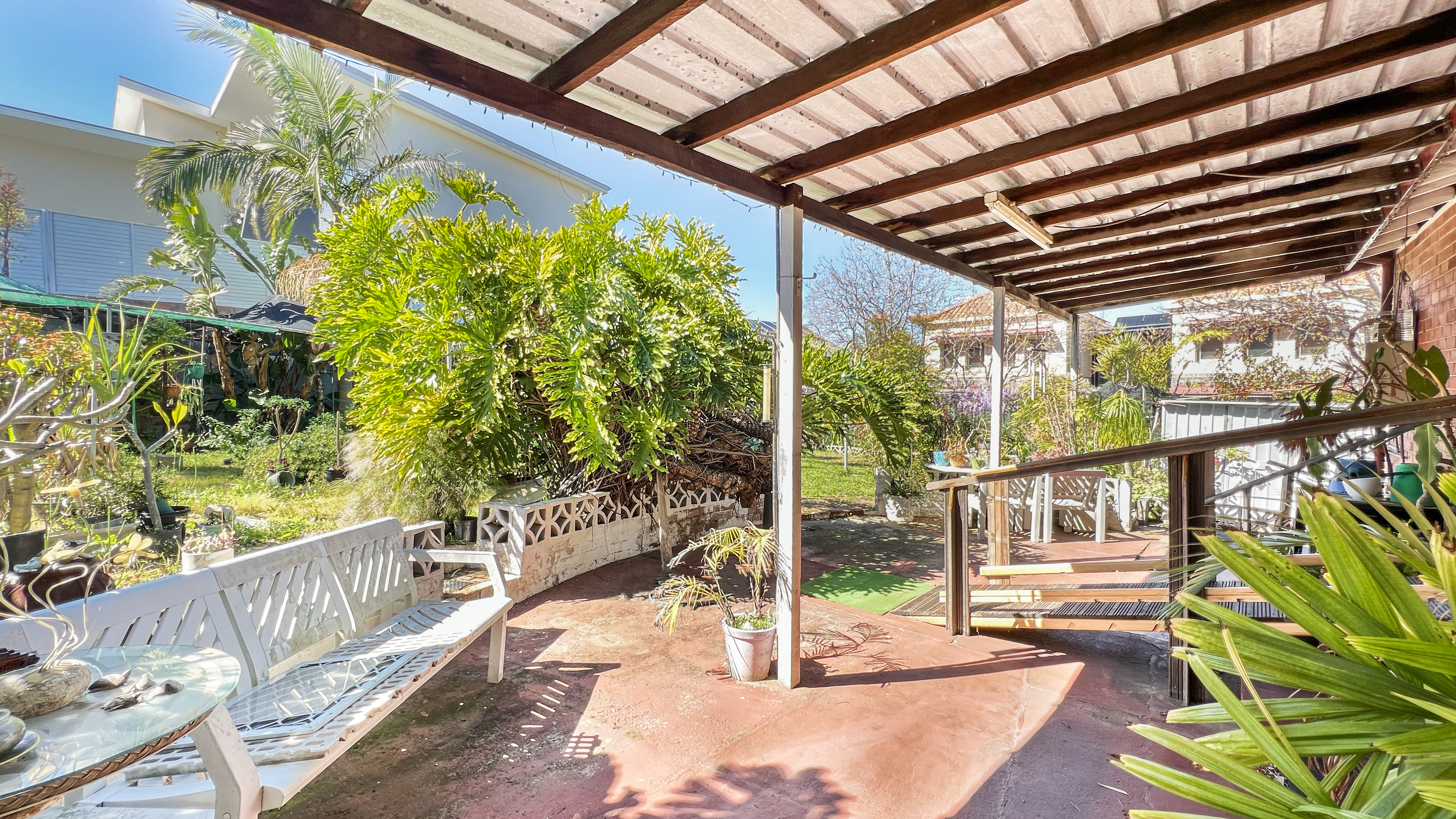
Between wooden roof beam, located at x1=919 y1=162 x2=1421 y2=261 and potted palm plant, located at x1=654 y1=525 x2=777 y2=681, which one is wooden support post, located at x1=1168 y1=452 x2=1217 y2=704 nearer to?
wooden roof beam, located at x1=919 y1=162 x2=1421 y2=261

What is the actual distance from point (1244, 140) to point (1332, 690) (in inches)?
110

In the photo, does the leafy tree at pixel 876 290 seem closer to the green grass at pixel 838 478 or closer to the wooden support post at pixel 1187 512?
the green grass at pixel 838 478

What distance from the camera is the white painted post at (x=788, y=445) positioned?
326 centimetres

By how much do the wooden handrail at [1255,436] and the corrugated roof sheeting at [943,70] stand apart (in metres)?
1.07

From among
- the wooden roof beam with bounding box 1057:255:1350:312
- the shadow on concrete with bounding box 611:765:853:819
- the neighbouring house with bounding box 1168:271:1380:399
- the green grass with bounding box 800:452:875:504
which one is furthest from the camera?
the green grass with bounding box 800:452:875:504

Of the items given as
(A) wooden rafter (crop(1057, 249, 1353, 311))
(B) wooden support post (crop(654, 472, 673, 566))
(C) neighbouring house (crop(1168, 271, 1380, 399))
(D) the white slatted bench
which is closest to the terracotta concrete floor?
(D) the white slatted bench

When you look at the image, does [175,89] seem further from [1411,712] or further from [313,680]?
[1411,712]

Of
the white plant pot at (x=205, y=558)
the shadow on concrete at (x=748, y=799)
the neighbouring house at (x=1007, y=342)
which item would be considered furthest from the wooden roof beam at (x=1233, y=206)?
the neighbouring house at (x=1007, y=342)

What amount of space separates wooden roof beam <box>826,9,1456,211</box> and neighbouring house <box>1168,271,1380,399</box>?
5587 millimetres

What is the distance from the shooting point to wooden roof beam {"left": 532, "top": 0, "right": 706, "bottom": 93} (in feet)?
5.82

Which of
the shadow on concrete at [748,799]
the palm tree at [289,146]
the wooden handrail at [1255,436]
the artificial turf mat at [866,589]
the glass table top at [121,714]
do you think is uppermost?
the palm tree at [289,146]

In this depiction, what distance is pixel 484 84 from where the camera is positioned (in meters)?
2.03

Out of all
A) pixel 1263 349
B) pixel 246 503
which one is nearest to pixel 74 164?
pixel 246 503

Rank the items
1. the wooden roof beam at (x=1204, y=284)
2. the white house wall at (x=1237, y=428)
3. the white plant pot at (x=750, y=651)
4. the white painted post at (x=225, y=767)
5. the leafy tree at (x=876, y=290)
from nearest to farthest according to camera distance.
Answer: the white painted post at (x=225, y=767), the white plant pot at (x=750, y=651), the wooden roof beam at (x=1204, y=284), the white house wall at (x=1237, y=428), the leafy tree at (x=876, y=290)
